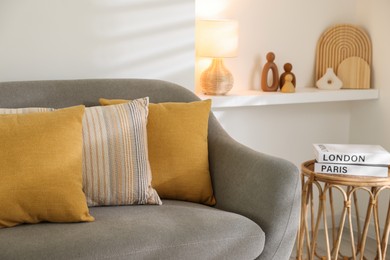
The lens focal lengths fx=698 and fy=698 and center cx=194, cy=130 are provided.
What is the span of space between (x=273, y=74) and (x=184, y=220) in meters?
1.48

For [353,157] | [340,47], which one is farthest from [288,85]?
[353,157]

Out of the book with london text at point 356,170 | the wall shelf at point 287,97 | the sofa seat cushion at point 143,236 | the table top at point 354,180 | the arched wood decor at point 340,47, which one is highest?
the arched wood decor at point 340,47

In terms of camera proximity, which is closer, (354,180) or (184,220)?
(184,220)

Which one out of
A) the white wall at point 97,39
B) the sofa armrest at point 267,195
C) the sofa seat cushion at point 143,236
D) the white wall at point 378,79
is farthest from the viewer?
the white wall at point 378,79

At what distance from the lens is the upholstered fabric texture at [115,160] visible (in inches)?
99.7

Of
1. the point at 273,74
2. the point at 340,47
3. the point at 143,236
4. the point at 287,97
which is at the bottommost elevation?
the point at 143,236

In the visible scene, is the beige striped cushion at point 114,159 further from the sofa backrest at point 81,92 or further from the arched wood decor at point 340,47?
the arched wood decor at point 340,47

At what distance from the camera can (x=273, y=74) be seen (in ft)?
12.0

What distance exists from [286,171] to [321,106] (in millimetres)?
1541

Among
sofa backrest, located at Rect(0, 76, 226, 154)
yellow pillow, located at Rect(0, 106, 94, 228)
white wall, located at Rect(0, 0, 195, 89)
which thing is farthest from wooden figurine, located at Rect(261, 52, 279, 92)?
yellow pillow, located at Rect(0, 106, 94, 228)

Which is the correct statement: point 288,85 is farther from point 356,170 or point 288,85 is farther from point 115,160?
point 115,160

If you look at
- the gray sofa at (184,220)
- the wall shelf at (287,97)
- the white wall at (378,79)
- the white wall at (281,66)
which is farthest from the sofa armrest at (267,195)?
the white wall at (378,79)

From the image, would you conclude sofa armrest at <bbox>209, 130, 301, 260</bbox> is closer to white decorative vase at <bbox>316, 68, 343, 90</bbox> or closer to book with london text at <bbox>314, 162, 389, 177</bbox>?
book with london text at <bbox>314, 162, 389, 177</bbox>

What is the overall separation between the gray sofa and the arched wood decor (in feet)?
3.95
